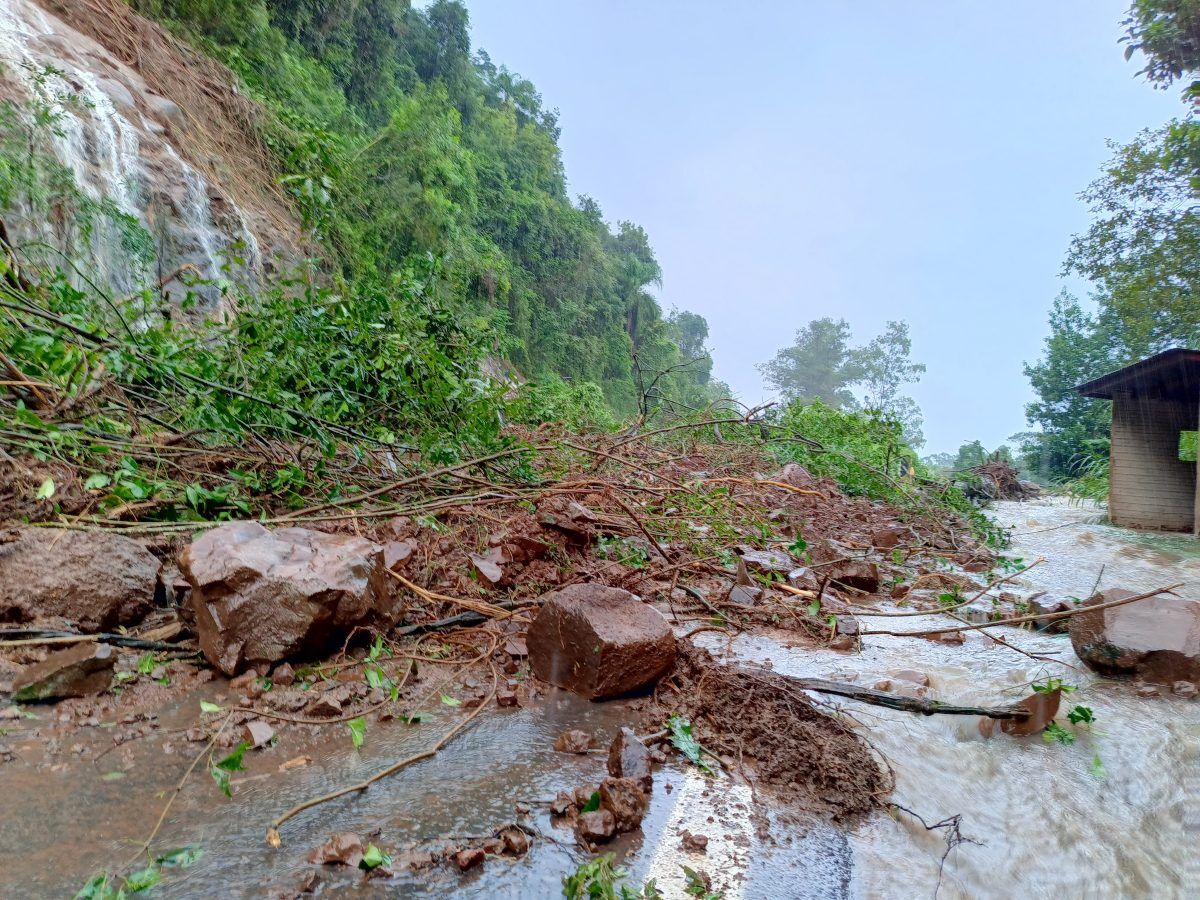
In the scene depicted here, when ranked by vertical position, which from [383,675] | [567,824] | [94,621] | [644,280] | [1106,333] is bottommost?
[567,824]

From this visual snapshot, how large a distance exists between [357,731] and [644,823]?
816 millimetres

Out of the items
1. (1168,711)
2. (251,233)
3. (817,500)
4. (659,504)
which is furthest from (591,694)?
(251,233)

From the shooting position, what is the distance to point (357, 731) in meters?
1.86

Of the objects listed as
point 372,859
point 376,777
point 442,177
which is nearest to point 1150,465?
point 376,777

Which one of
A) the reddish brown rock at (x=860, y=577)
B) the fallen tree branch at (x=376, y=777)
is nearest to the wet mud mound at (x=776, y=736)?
the fallen tree branch at (x=376, y=777)

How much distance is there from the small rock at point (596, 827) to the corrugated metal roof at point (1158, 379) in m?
9.27

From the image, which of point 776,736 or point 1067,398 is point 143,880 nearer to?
point 776,736

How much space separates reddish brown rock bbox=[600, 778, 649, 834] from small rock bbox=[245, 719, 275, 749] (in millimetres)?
935

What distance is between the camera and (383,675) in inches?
90.0

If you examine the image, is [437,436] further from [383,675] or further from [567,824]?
[567,824]

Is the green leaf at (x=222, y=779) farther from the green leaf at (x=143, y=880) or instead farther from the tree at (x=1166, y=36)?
the tree at (x=1166, y=36)

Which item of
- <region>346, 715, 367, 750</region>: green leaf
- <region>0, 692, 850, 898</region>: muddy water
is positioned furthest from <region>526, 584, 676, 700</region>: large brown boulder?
<region>346, 715, 367, 750</region>: green leaf

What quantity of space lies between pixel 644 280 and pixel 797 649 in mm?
28368

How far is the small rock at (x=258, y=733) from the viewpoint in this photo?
1.83 metres
